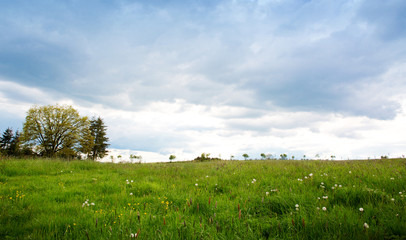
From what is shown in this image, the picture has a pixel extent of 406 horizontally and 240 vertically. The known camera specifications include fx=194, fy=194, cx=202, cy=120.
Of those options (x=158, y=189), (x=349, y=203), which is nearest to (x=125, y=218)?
(x=158, y=189)

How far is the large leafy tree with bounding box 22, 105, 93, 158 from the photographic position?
42.9 m

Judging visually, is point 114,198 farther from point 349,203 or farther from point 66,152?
point 66,152

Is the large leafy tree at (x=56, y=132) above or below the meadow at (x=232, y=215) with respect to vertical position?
above

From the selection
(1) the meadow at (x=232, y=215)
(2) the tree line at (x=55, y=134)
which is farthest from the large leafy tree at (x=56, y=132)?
(1) the meadow at (x=232, y=215)

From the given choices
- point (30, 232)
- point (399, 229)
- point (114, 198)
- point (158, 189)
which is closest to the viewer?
point (399, 229)

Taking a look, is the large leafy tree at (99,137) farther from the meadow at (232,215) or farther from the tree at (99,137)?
the meadow at (232,215)

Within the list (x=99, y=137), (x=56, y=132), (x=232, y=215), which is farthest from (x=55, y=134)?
(x=232, y=215)

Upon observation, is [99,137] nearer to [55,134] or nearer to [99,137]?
[99,137]

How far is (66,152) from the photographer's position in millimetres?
43594

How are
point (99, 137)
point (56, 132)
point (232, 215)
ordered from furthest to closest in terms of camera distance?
point (99, 137), point (56, 132), point (232, 215)

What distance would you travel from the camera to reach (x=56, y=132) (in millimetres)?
44281

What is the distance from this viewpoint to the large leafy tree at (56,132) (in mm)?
42875

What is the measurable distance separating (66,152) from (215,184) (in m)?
48.3

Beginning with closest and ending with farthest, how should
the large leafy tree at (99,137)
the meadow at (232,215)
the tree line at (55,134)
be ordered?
1. the meadow at (232,215)
2. the tree line at (55,134)
3. the large leafy tree at (99,137)
